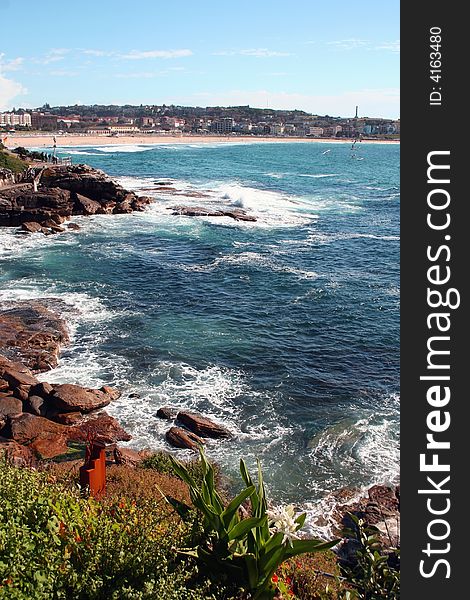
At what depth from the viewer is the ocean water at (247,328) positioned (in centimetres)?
1736

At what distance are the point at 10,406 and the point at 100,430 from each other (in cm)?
298

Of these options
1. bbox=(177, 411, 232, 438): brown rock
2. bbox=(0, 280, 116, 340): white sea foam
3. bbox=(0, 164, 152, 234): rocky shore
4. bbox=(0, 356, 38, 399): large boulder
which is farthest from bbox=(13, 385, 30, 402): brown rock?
bbox=(0, 164, 152, 234): rocky shore

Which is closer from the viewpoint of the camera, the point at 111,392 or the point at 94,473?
the point at 94,473

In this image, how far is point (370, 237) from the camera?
47375 millimetres

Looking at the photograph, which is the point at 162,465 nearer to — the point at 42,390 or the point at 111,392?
the point at 111,392

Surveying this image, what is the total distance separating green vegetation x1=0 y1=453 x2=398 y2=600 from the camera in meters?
6.31

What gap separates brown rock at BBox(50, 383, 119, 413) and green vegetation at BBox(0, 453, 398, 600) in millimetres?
9853

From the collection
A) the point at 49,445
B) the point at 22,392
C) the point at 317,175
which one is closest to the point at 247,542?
the point at 49,445

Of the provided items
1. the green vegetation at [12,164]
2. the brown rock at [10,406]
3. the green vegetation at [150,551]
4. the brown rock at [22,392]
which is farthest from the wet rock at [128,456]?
the green vegetation at [12,164]

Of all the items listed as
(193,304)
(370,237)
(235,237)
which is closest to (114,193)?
(235,237)

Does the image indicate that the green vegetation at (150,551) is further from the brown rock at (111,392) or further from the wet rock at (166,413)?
the brown rock at (111,392)

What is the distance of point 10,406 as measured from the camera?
18.1 m

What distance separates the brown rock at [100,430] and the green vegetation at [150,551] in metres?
8.63

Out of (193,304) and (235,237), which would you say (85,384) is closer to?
(193,304)
